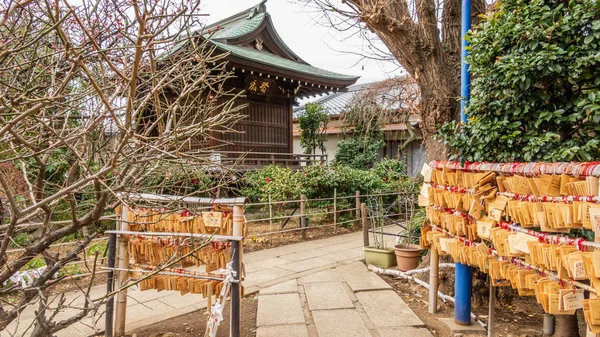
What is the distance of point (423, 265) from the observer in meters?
4.40

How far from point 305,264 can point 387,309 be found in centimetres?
194

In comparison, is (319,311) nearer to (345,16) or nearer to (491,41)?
(491,41)

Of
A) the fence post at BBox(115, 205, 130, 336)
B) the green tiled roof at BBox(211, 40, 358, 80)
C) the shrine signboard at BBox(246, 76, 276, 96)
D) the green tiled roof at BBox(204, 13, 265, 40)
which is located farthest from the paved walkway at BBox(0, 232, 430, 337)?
the green tiled roof at BBox(204, 13, 265, 40)

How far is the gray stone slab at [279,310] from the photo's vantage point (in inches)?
129

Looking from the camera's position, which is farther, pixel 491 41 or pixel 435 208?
pixel 435 208

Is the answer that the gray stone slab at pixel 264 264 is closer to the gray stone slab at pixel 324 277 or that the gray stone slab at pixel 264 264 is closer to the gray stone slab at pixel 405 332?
the gray stone slab at pixel 324 277

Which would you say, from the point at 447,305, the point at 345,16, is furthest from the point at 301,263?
the point at 345,16

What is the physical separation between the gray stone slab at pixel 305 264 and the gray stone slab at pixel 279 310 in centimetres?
108

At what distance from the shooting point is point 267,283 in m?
4.39

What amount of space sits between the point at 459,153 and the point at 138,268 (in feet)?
9.41

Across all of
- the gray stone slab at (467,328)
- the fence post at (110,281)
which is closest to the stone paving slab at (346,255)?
the gray stone slab at (467,328)

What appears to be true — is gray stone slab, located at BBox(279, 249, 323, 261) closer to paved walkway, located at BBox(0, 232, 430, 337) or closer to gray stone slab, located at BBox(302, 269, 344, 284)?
paved walkway, located at BBox(0, 232, 430, 337)

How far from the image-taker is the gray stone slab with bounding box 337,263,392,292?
162 inches

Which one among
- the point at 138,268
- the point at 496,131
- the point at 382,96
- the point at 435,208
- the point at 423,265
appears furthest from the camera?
the point at 382,96
